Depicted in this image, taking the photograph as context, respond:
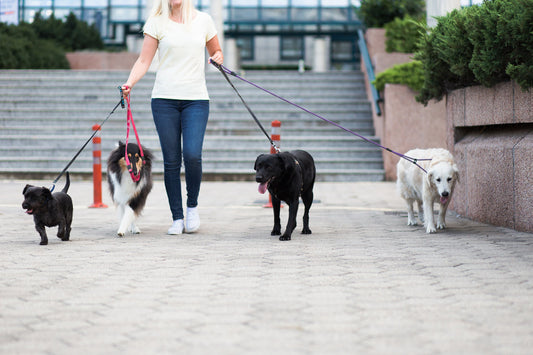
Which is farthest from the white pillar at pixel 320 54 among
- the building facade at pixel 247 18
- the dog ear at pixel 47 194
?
the dog ear at pixel 47 194

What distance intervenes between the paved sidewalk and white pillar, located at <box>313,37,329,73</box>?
27.6 m

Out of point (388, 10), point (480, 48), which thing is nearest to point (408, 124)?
point (388, 10)

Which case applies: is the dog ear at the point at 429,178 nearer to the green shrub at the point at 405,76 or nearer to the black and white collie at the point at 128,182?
the black and white collie at the point at 128,182

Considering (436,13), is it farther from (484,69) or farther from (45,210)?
(45,210)

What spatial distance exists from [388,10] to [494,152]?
38.3ft

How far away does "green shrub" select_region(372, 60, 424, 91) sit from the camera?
13.6 meters

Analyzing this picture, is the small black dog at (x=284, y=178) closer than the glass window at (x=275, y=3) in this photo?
Yes

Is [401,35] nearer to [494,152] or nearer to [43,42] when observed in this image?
[494,152]

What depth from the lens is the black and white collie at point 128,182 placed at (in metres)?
6.41

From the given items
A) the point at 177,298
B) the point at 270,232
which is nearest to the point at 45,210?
the point at 270,232

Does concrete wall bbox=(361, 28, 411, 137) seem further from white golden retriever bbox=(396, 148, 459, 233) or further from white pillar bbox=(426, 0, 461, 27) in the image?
white golden retriever bbox=(396, 148, 459, 233)

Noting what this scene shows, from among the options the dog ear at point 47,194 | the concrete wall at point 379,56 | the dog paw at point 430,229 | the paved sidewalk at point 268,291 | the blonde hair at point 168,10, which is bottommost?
the paved sidewalk at point 268,291

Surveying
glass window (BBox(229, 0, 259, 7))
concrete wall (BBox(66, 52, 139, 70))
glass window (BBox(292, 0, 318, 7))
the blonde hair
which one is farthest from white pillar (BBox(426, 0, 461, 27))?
glass window (BBox(292, 0, 318, 7))

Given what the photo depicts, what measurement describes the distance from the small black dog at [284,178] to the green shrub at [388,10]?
40.1ft
